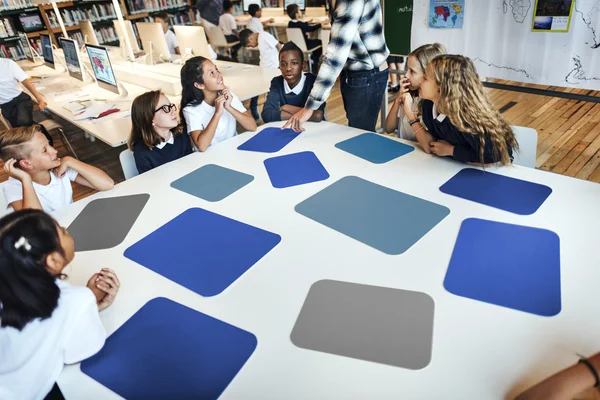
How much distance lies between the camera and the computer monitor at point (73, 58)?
3382 millimetres

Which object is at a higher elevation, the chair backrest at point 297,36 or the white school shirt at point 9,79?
the white school shirt at point 9,79

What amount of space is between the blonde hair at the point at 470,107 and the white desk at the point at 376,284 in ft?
0.37

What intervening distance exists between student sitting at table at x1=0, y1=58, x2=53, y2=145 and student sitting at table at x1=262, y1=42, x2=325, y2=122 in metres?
2.25

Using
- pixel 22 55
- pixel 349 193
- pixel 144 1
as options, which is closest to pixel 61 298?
pixel 349 193

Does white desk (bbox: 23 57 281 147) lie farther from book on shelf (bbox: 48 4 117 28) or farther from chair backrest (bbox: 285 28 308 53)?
book on shelf (bbox: 48 4 117 28)

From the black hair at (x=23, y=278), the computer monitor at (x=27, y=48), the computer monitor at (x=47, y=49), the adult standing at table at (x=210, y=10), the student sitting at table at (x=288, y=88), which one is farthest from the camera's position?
the adult standing at table at (x=210, y=10)

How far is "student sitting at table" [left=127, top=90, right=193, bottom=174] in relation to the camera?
5.96 feet

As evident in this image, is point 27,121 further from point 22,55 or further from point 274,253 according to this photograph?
point 274,253

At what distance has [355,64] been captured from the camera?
2.01 metres

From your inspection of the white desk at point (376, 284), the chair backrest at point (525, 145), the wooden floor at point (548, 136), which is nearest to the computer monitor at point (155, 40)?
the wooden floor at point (548, 136)

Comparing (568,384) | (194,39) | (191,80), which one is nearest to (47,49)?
(194,39)

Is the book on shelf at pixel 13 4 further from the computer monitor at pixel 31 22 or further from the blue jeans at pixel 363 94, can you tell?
the blue jeans at pixel 363 94

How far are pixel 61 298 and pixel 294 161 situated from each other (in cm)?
100

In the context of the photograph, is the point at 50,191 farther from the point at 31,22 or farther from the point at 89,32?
the point at 31,22
